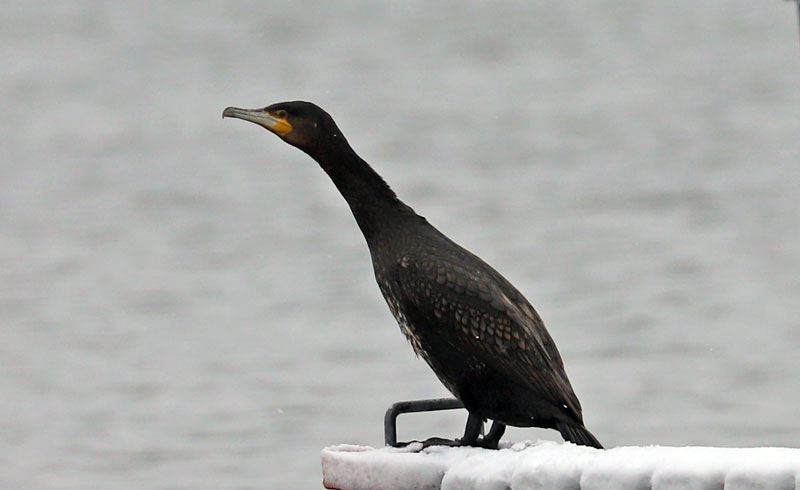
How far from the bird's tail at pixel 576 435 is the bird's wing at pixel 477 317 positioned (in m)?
0.05

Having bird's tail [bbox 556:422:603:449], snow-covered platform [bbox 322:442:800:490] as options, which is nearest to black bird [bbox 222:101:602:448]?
bird's tail [bbox 556:422:603:449]

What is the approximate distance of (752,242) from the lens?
16969 millimetres

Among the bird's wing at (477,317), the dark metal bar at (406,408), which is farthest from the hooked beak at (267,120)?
the dark metal bar at (406,408)

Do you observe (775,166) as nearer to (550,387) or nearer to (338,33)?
(338,33)

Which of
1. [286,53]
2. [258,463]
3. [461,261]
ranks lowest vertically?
[461,261]

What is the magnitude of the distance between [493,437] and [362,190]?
0.82 metres

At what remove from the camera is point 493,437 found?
457 centimetres

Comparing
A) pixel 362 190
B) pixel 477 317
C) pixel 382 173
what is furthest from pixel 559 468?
pixel 382 173

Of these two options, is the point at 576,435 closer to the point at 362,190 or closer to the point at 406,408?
the point at 406,408

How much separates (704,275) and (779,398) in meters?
3.83

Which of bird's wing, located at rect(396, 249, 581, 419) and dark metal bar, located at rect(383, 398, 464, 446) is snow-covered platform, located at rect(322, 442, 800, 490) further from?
bird's wing, located at rect(396, 249, 581, 419)

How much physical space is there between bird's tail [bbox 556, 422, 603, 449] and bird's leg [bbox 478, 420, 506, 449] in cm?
16

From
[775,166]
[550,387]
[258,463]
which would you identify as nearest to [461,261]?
[550,387]

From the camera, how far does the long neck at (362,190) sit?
4.87 m
